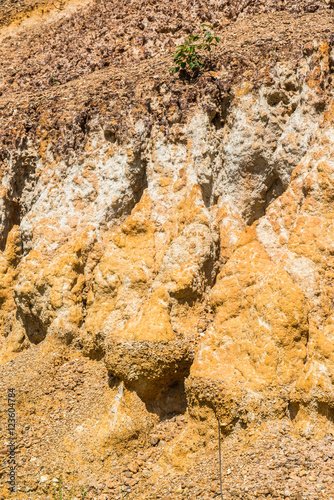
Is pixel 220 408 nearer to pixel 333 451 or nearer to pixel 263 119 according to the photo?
pixel 333 451

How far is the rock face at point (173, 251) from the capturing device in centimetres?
557

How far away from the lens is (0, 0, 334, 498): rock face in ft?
18.3

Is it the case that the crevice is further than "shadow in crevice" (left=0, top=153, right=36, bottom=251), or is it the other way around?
"shadow in crevice" (left=0, top=153, right=36, bottom=251)

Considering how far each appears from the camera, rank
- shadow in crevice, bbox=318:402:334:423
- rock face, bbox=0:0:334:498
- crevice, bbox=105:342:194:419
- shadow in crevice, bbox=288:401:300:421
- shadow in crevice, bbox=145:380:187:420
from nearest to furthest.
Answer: shadow in crevice, bbox=318:402:334:423 → shadow in crevice, bbox=288:401:300:421 → rock face, bbox=0:0:334:498 → crevice, bbox=105:342:194:419 → shadow in crevice, bbox=145:380:187:420

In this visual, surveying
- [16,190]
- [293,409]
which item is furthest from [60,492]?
[16,190]

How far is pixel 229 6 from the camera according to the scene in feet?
31.2

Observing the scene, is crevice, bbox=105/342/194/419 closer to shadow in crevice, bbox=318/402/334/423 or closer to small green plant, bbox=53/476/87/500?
small green plant, bbox=53/476/87/500

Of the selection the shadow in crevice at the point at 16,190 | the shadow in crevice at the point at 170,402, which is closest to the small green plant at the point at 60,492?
the shadow in crevice at the point at 170,402

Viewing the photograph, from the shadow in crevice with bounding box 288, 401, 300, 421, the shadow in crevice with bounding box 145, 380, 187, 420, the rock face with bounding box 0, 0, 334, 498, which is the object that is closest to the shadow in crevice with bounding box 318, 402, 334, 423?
the rock face with bounding box 0, 0, 334, 498

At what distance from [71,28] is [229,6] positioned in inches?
155

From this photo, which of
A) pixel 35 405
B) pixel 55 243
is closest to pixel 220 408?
pixel 35 405

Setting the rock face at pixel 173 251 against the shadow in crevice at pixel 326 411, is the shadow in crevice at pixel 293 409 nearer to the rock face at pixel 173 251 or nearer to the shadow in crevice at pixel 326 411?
the rock face at pixel 173 251

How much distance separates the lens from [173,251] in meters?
6.56

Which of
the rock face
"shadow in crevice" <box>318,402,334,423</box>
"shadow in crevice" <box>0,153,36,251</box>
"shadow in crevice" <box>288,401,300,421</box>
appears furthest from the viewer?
"shadow in crevice" <box>0,153,36,251</box>
